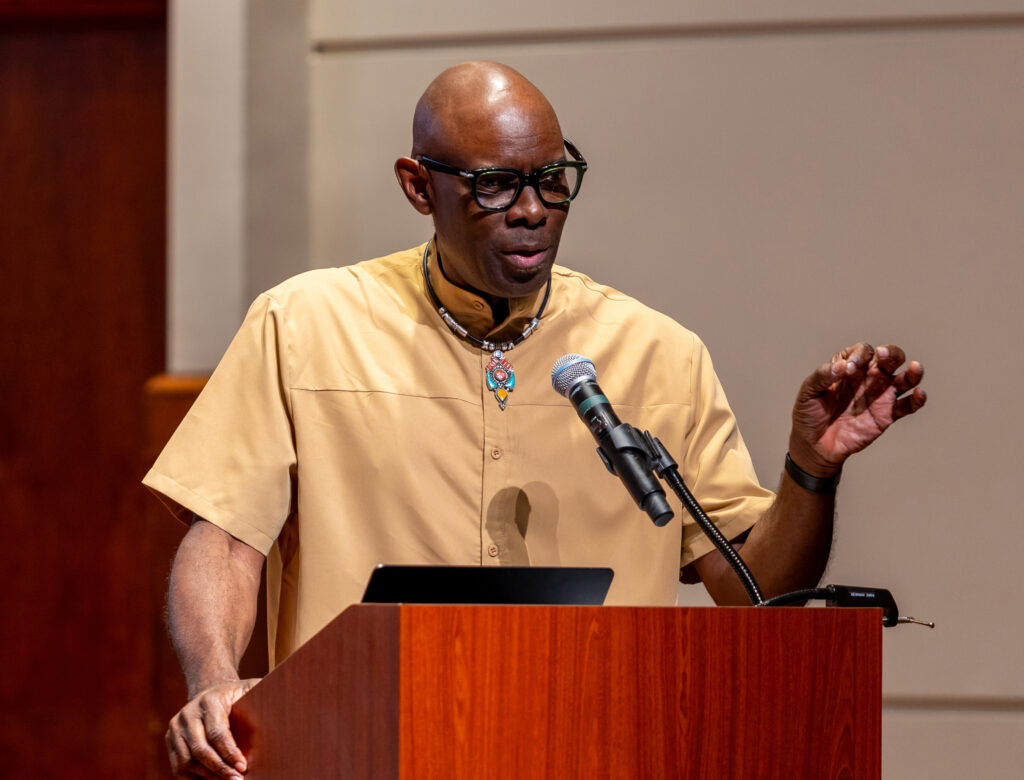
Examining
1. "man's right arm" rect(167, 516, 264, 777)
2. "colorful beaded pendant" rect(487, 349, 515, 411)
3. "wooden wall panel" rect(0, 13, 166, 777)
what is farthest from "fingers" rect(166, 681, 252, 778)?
"wooden wall panel" rect(0, 13, 166, 777)

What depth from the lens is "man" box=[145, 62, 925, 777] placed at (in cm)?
195

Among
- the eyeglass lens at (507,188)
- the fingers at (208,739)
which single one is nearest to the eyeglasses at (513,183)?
the eyeglass lens at (507,188)

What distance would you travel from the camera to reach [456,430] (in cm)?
206

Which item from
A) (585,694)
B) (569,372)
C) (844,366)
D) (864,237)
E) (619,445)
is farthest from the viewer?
(864,237)

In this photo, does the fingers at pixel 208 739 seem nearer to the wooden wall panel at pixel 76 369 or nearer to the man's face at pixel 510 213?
the man's face at pixel 510 213

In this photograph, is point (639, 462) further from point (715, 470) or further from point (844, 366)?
point (715, 470)

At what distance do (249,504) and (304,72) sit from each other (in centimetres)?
149

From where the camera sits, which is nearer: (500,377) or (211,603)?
(211,603)

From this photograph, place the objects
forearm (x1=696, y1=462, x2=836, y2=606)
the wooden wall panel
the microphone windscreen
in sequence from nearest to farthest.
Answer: the microphone windscreen, forearm (x1=696, y1=462, x2=836, y2=606), the wooden wall panel

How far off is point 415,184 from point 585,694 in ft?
3.72

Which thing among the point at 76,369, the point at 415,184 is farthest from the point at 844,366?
the point at 76,369

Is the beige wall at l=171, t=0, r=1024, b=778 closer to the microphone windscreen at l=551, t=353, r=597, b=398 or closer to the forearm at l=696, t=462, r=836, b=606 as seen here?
the forearm at l=696, t=462, r=836, b=606

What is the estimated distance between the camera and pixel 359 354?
209cm

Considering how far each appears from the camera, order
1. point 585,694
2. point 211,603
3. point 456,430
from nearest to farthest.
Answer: point 585,694, point 211,603, point 456,430
